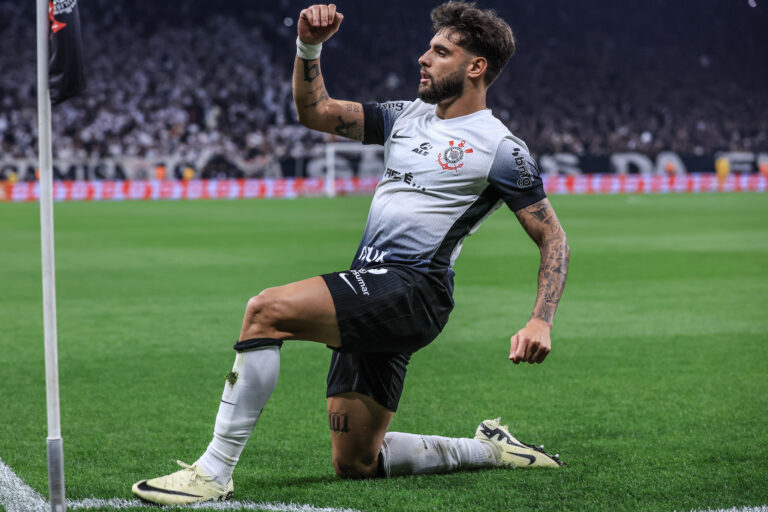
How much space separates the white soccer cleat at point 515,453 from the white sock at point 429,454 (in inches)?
1.6

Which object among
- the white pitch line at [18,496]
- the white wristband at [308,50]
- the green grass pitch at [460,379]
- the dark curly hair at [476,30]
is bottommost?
the green grass pitch at [460,379]

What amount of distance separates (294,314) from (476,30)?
148cm

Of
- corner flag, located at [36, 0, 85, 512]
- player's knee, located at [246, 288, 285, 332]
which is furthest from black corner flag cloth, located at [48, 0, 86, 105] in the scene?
player's knee, located at [246, 288, 285, 332]

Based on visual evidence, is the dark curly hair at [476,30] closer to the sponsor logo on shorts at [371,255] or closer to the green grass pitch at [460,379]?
the sponsor logo on shorts at [371,255]

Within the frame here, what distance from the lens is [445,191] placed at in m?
4.21

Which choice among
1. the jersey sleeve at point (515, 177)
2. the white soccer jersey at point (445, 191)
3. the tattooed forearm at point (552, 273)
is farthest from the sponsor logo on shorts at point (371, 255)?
the tattooed forearm at point (552, 273)

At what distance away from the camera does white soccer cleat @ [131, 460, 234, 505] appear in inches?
152

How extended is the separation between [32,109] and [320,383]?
110ft

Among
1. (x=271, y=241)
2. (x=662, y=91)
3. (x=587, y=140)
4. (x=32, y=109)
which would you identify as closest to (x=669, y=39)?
(x=662, y=91)

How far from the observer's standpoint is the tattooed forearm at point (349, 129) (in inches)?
177

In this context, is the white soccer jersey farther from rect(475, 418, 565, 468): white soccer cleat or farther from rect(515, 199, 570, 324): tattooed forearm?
rect(475, 418, 565, 468): white soccer cleat

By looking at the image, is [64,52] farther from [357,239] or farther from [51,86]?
[357,239]

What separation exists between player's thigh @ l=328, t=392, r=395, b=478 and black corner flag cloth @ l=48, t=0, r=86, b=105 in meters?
1.82

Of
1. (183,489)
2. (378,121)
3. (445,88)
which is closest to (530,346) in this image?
(445,88)
